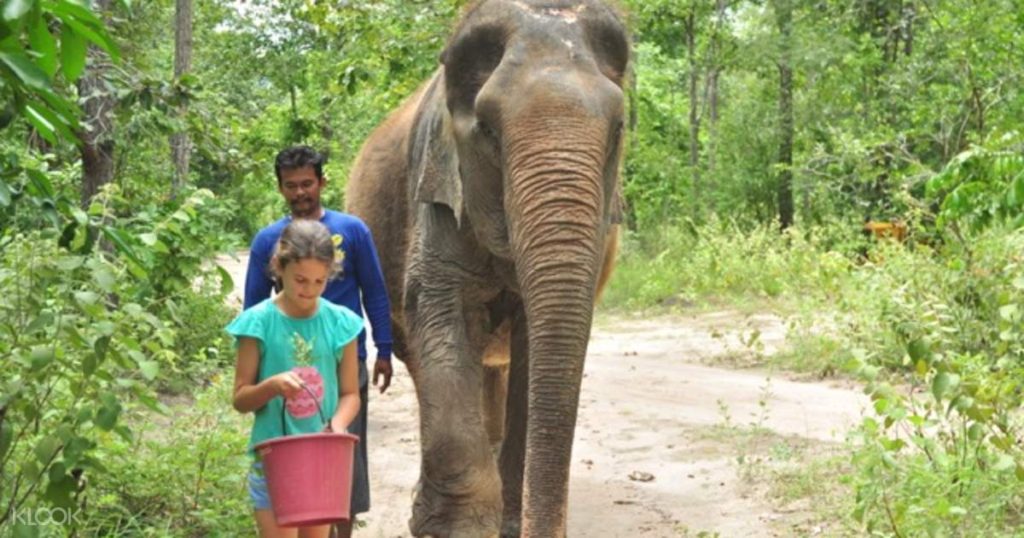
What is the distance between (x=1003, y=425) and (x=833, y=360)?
24.3 ft

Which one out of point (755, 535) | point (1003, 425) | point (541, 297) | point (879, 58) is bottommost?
point (755, 535)

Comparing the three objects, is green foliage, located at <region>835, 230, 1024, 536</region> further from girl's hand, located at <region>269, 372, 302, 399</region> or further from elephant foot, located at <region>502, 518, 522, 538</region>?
girl's hand, located at <region>269, 372, 302, 399</region>

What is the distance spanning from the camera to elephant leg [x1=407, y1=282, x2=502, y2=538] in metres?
6.64

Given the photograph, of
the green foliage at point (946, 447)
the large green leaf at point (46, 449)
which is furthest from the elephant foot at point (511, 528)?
the large green leaf at point (46, 449)

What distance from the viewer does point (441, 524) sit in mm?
6711

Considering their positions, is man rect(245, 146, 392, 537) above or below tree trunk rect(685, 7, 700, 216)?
below

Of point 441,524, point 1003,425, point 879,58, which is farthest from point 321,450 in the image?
point 879,58

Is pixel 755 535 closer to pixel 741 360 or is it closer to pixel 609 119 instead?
pixel 609 119

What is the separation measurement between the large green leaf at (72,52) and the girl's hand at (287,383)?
1.70 m

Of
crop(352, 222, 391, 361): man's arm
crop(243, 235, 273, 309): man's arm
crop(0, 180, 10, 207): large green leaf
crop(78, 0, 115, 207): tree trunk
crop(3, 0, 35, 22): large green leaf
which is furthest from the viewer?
crop(78, 0, 115, 207): tree trunk

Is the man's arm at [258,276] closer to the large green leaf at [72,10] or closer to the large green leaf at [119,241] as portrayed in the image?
the large green leaf at [119,241]

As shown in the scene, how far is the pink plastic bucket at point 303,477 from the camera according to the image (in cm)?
473

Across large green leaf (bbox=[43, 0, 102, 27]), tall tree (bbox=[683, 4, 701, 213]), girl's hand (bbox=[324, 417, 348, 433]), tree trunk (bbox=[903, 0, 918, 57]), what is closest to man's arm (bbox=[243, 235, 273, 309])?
girl's hand (bbox=[324, 417, 348, 433])

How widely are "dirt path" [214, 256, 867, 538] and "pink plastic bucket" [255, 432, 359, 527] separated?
300cm
